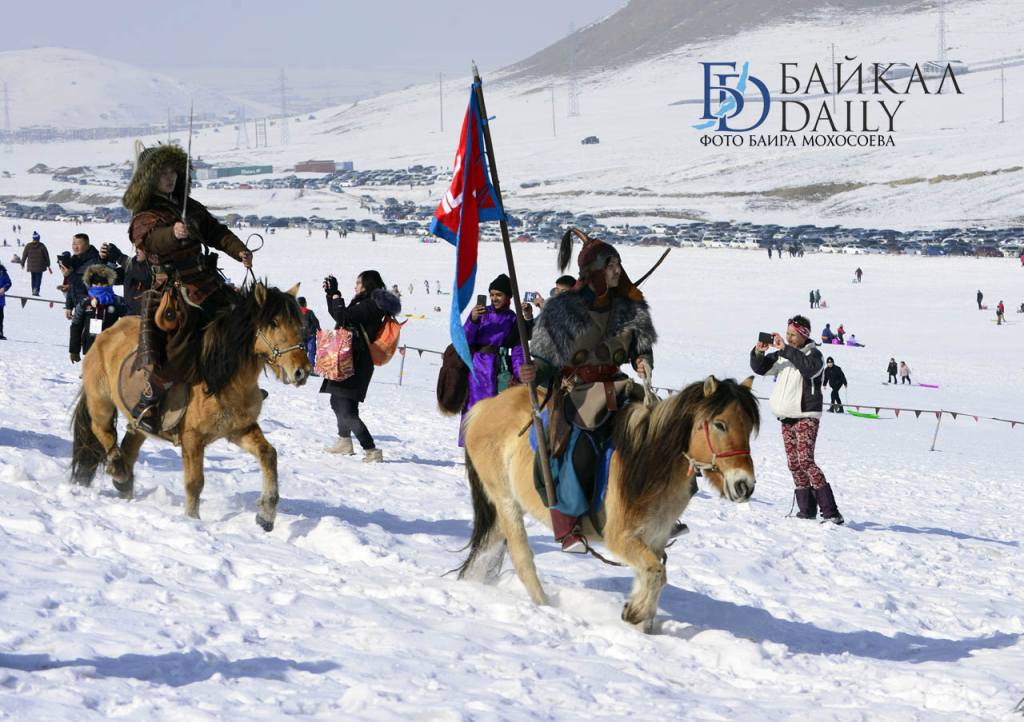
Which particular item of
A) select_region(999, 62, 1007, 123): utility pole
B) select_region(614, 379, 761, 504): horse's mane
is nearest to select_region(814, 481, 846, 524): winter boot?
select_region(614, 379, 761, 504): horse's mane

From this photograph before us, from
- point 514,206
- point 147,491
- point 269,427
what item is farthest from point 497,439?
point 514,206

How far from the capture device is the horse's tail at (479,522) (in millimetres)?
6629

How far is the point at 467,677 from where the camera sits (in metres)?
4.64

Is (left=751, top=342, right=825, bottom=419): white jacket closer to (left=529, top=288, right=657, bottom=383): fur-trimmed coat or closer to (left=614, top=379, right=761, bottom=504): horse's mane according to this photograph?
(left=529, top=288, right=657, bottom=383): fur-trimmed coat

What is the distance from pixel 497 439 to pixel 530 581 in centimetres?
86

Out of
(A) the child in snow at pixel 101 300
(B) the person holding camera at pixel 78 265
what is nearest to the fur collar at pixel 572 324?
(A) the child in snow at pixel 101 300

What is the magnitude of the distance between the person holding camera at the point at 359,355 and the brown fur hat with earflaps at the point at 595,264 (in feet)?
15.1

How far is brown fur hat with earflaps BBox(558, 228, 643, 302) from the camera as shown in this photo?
239 inches

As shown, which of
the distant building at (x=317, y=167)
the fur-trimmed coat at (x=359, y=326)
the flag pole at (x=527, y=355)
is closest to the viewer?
the flag pole at (x=527, y=355)

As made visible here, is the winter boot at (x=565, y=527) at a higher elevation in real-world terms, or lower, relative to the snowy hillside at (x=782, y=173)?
lower

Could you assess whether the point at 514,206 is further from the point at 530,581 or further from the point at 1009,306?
the point at 530,581

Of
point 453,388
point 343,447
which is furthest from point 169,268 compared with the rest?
point 343,447

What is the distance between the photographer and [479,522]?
6.71 metres

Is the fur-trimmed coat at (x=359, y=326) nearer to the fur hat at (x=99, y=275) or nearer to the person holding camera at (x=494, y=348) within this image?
the person holding camera at (x=494, y=348)
